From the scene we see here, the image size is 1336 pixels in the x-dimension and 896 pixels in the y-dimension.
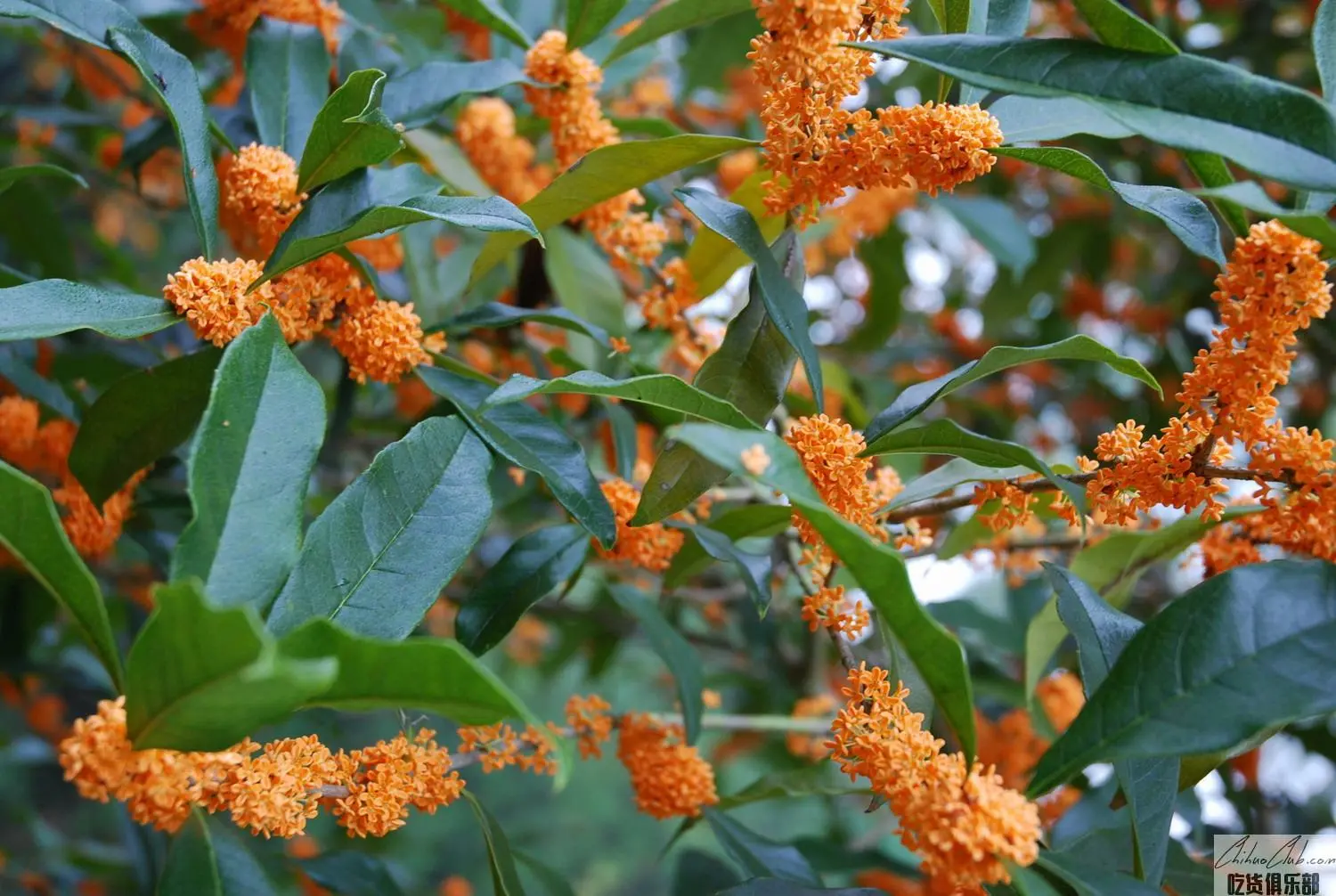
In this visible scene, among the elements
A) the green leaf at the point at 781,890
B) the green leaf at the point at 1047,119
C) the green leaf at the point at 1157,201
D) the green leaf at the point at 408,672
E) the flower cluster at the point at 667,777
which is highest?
the green leaf at the point at 1047,119

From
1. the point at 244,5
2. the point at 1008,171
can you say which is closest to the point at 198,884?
the point at 244,5

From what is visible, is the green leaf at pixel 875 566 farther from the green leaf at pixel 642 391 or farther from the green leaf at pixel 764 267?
the green leaf at pixel 764 267

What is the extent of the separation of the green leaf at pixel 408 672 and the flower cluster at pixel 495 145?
0.88 m

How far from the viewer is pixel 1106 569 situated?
4.30ft

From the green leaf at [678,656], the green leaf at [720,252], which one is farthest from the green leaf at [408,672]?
the green leaf at [720,252]

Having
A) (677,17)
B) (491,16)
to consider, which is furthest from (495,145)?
(677,17)

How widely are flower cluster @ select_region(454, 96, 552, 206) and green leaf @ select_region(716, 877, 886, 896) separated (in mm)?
939

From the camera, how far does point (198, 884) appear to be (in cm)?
97

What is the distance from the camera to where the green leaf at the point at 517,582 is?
3.59 feet

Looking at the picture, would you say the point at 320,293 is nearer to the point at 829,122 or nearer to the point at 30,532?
the point at 30,532

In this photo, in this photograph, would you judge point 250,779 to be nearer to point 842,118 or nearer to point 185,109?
point 185,109

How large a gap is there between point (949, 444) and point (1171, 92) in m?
0.35

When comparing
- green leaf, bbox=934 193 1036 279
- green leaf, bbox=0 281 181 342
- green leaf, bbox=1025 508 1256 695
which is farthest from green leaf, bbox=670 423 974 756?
green leaf, bbox=934 193 1036 279

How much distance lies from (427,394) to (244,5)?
0.65 m
